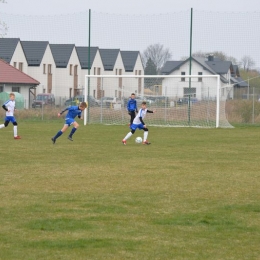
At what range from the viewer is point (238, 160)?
19.8 metres

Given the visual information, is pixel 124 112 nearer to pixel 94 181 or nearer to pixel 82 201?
pixel 94 181

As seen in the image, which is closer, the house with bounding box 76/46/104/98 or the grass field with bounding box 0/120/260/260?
the grass field with bounding box 0/120/260/260

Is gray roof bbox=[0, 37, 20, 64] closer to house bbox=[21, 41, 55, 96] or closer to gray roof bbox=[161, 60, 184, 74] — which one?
house bbox=[21, 41, 55, 96]

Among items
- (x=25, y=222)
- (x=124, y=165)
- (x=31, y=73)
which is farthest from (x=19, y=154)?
(x=31, y=73)

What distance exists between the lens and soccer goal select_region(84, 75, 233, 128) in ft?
128

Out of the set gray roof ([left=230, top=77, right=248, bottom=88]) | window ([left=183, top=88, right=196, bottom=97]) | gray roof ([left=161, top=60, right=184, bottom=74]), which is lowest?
window ([left=183, top=88, right=196, bottom=97])

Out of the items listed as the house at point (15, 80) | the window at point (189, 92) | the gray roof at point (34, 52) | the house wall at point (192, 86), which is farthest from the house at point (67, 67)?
the window at point (189, 92)

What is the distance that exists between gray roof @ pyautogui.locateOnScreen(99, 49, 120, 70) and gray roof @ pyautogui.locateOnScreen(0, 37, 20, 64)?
7031 millimetres

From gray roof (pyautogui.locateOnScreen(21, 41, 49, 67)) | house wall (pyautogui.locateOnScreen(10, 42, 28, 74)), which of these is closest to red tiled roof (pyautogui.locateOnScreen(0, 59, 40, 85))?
house wall (pyautogui.locateOnScreen(10, 42, 28, 74))

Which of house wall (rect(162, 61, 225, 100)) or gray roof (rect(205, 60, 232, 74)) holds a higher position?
gray roof (rect(205, 60, 232, 74))

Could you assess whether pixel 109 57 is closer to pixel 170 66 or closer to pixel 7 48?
pixel 170 66

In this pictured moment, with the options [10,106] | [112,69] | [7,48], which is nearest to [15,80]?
[7,48]

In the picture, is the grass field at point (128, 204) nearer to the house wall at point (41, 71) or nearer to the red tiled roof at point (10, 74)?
the red tiled roof at point (10, 74)

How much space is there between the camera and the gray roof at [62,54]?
6738 centimetres
